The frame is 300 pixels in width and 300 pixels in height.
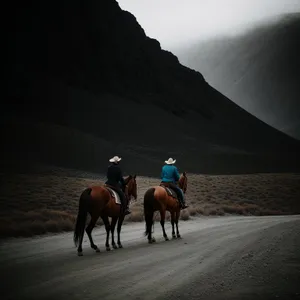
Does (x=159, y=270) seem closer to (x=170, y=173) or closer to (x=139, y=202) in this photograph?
(x=170, y=173)

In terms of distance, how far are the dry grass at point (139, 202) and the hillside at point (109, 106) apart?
30.6 meters

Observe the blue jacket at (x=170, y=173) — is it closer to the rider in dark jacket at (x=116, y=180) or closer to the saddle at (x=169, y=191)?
the saddle at (x=169, y=191)

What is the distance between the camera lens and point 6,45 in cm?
13175

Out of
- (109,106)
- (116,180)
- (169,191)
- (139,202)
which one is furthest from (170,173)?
(109,106)

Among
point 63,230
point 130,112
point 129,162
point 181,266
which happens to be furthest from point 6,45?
point 181,266

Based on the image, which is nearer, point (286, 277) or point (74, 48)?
point (286, 277)

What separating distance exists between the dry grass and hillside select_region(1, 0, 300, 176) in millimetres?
30609

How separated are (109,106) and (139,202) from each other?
92880 mm

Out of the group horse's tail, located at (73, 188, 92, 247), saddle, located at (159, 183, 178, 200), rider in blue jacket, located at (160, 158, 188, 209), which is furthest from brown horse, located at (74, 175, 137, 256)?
rider in blue jacket, located at (160, 158, 188, 209)

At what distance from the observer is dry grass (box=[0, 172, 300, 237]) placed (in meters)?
16.9

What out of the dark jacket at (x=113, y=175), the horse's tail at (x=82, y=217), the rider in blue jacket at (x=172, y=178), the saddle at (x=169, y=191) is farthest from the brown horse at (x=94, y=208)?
the rider in blue jacket at (x=172, y=178)

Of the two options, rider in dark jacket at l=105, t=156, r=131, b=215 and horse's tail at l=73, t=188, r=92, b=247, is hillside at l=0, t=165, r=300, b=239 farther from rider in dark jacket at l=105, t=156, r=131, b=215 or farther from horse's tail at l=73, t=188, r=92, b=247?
horse's tail at l=73, t=188, r=92, b=247

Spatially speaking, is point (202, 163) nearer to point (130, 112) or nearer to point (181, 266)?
point (130, 112)

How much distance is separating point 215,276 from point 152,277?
127 cm
